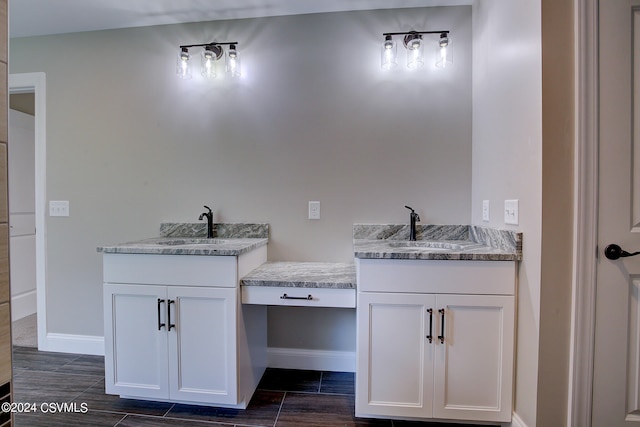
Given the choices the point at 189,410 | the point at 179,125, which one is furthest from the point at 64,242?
the point at 189,410

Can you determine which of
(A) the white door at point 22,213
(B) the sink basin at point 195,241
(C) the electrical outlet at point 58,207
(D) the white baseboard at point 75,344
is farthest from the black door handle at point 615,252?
(A) the white door at point 22,213

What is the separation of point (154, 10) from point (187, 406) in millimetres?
2513

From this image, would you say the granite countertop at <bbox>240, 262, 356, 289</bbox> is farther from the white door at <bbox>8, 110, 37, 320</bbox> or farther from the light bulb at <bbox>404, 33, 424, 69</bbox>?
the white door at <bbox>8, 110, 37, 320</bbox>

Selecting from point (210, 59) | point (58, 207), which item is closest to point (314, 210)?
point (210, 59)

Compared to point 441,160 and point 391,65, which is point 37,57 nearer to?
point 391,65

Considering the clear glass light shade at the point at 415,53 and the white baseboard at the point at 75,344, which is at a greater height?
the clear glass light shade at the point at 415,53

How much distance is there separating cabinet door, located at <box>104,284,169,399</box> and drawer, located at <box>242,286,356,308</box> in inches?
18.7

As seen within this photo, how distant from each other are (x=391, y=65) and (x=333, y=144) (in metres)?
0.63

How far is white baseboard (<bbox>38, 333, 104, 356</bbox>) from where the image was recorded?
2.16 m

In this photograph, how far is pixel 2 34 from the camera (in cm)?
60

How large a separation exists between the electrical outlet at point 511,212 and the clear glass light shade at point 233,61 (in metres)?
1.86

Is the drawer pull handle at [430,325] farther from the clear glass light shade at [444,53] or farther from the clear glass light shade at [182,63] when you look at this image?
the clear glass light shade at [182,63]

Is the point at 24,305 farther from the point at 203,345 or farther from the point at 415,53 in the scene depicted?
the point at 415,53

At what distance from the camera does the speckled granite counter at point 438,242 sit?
4.47ft
